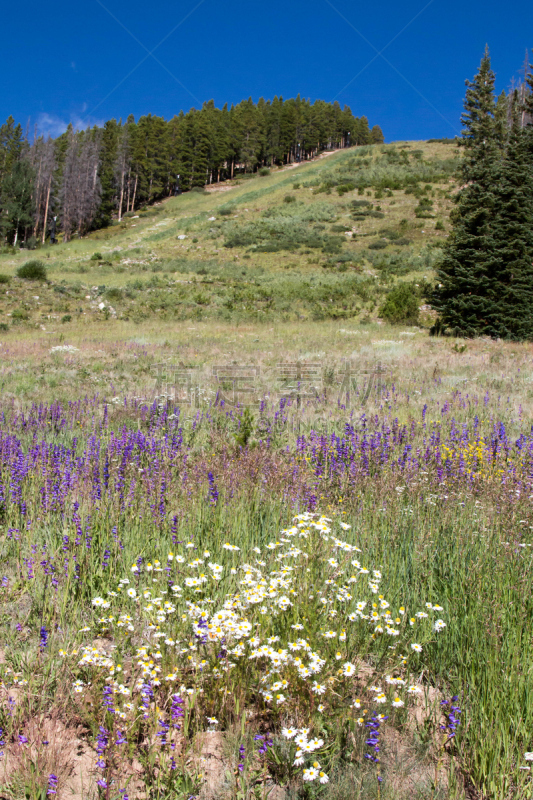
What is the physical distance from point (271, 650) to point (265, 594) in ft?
0.88

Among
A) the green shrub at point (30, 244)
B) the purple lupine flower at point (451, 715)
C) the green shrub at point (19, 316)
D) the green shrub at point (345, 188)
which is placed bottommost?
the purple lupine flower at point (451, 715)

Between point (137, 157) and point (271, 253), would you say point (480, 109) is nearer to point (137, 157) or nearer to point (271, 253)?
point (271, 253)

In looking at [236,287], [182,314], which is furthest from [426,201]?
[182,314]

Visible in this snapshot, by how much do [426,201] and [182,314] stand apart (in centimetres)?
Answer: 3302

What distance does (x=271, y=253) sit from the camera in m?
41.4

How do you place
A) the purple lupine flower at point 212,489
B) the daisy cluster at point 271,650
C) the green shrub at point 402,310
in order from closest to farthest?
the daisy cluster at point 271,650, the purple lupine flower at point 212,489, the green shrub at point 402,310

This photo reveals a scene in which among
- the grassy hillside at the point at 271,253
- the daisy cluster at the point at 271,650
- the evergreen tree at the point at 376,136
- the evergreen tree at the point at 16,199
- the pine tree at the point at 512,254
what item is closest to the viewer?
the daisy cluster at the point at 271,650

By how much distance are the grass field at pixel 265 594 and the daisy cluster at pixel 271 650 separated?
15 millimetres

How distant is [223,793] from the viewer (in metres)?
1.77

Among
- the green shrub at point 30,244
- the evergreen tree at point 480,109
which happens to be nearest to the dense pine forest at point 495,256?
the evergreen tree at point 480,109

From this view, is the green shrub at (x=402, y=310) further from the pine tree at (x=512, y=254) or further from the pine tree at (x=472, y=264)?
the pine tree at (x=512, y=254)

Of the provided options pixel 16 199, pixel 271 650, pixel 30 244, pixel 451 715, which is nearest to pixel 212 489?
pixel 271 650

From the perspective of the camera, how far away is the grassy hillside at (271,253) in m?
26.1

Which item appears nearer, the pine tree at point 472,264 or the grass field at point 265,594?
the grass field at point 265,594
